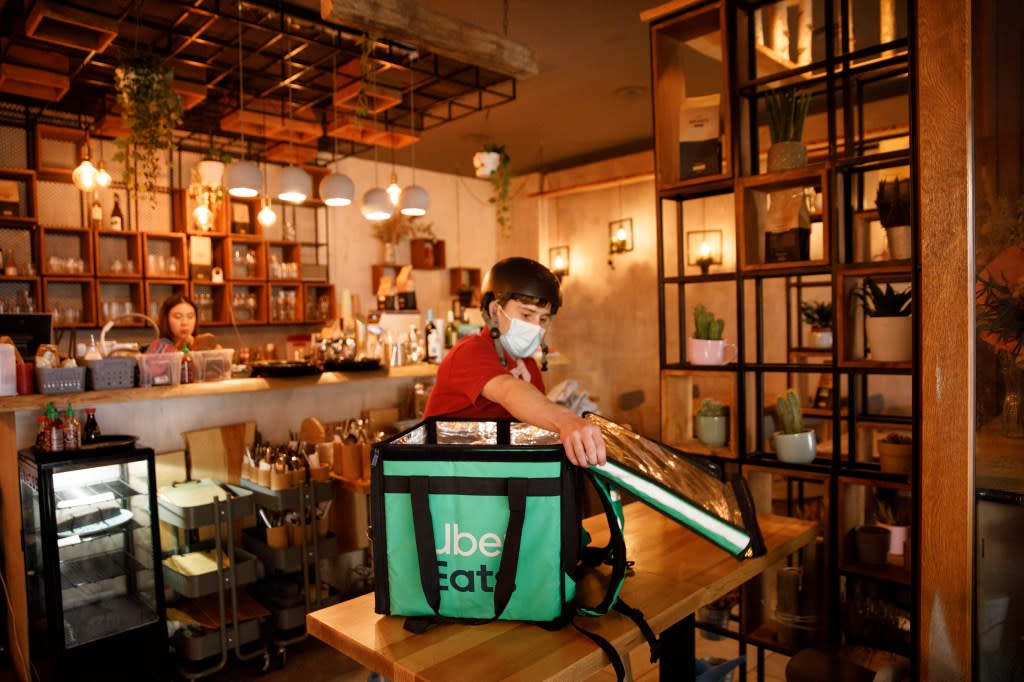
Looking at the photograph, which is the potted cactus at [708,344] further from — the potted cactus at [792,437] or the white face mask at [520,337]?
the white face mask at [520,337]

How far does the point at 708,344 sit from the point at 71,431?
2.71m

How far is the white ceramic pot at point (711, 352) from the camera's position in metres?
2.90

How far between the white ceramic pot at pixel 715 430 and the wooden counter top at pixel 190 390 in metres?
1.84

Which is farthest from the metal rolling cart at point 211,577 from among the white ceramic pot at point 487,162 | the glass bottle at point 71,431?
the white ceramic pot at point 487,162

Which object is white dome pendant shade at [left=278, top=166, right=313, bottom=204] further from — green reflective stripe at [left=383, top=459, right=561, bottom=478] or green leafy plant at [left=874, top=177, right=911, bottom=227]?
green reflective stripe at [left=383, top=459, right=561, bottom=478]

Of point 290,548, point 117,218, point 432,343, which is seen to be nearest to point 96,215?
point 117,218

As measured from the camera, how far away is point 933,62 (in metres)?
1.53

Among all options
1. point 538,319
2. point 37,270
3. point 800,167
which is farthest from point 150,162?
point 800,167

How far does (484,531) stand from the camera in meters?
1.37

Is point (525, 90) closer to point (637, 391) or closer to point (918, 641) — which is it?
point (637, 391)

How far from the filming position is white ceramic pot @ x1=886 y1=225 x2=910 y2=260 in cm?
252

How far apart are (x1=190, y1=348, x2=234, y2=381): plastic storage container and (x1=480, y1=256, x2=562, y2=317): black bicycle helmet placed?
198cm

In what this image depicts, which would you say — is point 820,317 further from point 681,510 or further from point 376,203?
point 681,510

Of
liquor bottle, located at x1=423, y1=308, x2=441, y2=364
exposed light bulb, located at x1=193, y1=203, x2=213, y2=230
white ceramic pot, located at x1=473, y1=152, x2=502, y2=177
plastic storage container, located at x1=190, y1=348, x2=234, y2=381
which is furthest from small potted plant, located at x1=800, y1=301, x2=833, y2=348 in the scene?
exposed light bulb, located at x1=193, y1=203, x2=213, y2=230
